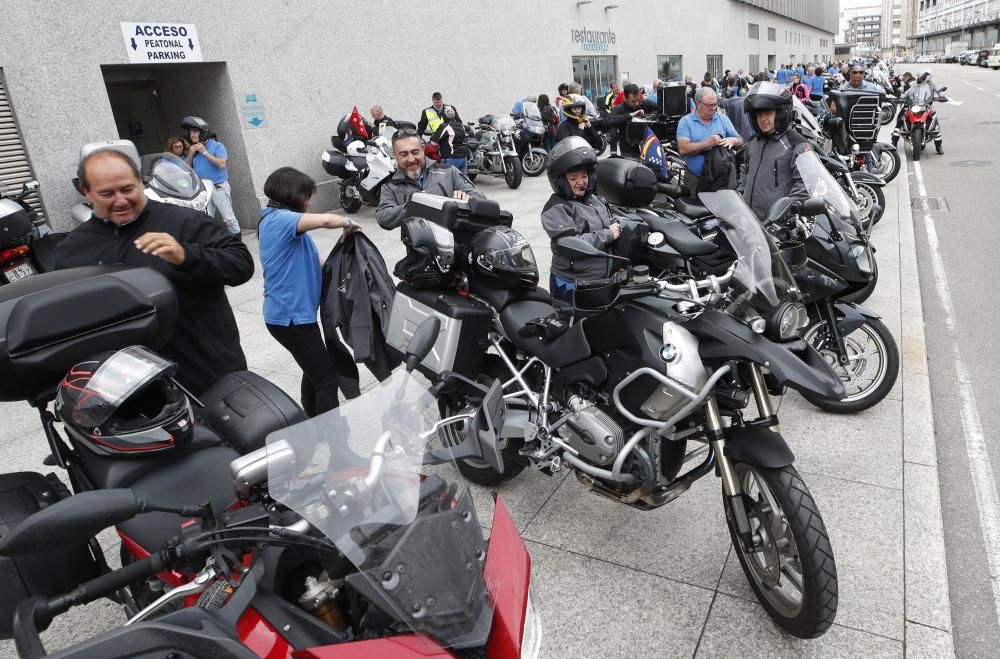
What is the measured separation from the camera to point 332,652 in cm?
139

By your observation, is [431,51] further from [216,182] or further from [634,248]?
[634,248]

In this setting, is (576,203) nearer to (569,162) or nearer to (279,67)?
(569,162)

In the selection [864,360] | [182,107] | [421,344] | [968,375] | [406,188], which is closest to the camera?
[421,344]

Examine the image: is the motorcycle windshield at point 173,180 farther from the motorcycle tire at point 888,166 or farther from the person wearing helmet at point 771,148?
the motorcycle tire at point 888,166

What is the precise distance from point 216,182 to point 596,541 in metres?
8.27

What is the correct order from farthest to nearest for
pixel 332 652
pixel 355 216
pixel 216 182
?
pixel 355 216, pixel 216 182, pixel 332 652

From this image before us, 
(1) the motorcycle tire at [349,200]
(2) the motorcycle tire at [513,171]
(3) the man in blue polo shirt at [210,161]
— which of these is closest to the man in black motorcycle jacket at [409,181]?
(3) the man in blue polo shirt at [210,161]

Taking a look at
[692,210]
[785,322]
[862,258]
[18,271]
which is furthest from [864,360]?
[18,271]

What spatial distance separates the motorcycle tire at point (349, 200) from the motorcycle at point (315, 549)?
10144 mm

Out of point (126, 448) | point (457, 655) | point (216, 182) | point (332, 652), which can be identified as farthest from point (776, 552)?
point (216, 182)

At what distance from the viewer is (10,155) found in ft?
26.9

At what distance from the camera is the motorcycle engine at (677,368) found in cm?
247

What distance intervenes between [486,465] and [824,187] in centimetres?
292

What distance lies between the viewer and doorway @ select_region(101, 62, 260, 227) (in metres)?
10.9
